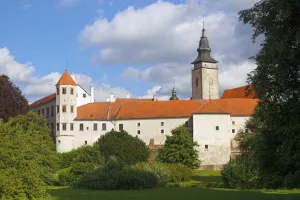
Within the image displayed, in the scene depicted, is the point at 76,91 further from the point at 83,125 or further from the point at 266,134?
the point at 266,134

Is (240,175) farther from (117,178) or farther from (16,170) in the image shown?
(16,170)

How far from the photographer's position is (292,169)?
17.5 meters

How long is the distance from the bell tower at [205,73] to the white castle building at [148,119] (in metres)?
26.6

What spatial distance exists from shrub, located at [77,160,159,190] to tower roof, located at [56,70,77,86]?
34214mm

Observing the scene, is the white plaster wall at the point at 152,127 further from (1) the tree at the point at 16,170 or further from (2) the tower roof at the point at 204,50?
(1) the tree at the point at 16,170

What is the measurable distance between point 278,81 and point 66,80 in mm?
59421

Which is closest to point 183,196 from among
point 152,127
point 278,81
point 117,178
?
point 117,178

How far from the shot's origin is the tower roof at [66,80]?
72.8 meters

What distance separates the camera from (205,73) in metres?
101

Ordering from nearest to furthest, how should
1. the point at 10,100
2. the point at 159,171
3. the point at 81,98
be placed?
1. the point at 159,171
2. the point at 10,100
3. the point at 81,98

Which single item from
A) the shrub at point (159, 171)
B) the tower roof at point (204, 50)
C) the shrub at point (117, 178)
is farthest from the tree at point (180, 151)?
the tower roof at point (204, 50)

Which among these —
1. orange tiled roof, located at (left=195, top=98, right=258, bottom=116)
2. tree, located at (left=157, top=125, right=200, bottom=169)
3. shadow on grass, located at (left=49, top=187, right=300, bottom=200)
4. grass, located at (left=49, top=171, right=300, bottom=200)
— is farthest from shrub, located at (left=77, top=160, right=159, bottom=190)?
orange tiled roof, located at (left=195, top=98, right=258, bottom=116)

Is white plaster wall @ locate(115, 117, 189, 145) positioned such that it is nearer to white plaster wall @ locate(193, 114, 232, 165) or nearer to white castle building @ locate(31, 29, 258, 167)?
white castle building @ locate(31, 29, 258, 167)

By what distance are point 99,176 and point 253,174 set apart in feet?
42.3
